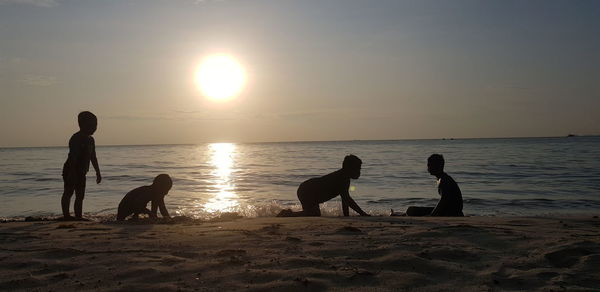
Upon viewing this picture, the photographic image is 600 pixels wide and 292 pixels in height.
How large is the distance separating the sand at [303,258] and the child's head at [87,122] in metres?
2.13

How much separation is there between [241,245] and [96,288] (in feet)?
5.71

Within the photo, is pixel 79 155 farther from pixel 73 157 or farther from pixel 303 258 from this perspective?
pixel 303 258

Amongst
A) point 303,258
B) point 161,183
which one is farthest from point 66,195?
point 303,258

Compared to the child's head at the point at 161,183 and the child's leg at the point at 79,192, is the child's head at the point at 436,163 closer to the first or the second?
the child's head at the point at 161,183

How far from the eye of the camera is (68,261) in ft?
14.4

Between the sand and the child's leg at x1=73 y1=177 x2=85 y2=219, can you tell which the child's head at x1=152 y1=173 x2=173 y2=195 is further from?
the sand

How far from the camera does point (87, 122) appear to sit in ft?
25.7

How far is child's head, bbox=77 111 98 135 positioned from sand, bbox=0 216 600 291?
213cm

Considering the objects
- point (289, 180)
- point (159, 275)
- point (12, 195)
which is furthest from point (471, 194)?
point (12, 195)

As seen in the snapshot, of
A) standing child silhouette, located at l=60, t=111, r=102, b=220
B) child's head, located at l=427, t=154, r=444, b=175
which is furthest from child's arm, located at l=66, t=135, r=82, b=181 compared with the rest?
child's head, located at l=427, t=154, r=444, b=175

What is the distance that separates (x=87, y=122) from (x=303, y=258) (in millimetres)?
5279

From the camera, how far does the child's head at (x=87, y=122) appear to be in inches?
307

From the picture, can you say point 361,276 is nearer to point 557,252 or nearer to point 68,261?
point 557,252

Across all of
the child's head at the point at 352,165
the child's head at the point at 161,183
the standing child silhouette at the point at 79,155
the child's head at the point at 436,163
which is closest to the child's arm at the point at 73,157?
the standing child silhouette at the point at 79,155
